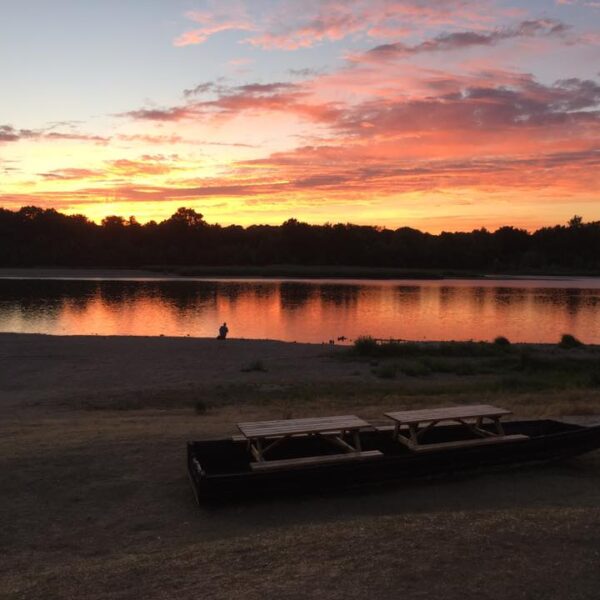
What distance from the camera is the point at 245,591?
185 inches

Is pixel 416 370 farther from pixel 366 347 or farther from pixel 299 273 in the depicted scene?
pixel 299 273

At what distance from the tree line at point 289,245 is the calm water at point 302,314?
2458 inches

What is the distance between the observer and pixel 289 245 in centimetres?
13288

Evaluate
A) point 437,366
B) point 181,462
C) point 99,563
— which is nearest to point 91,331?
point 437,366

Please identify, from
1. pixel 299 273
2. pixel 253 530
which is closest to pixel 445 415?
pixel 253 530

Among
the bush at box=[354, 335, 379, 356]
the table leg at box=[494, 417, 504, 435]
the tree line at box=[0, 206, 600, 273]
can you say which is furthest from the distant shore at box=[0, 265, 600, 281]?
the table leg at box=[494, 417, 504, 435]

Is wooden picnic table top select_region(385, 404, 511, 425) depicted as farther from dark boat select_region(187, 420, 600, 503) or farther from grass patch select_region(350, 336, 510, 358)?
grass patch select_region(350, 336, 510, 358)

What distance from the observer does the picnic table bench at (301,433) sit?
7180mm

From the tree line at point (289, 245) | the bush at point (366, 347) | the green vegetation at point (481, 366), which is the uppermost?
the tree line at point (289, 245)

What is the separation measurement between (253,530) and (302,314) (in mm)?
38257

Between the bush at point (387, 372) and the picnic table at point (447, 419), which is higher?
the picnic table at point (447, 419)

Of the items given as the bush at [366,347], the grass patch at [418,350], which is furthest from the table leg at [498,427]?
the bush at [366,347]

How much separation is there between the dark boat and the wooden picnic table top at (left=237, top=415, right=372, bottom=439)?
408 mm

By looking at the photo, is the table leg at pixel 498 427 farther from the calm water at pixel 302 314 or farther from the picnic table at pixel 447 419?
the calm water at pixel 302 314
